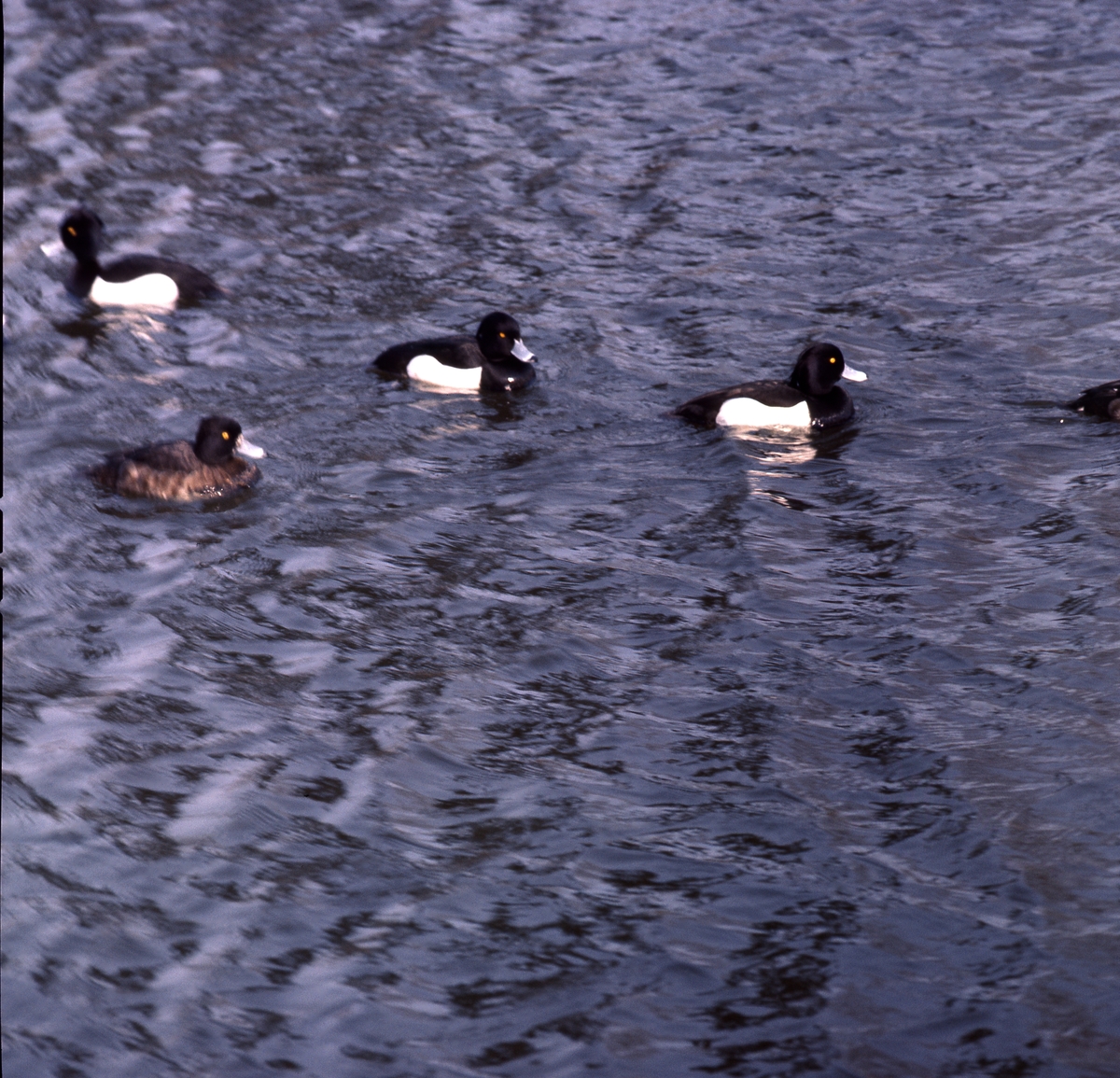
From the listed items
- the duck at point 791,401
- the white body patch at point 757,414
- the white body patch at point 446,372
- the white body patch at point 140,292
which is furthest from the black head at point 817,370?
the white body patch at point 140,292

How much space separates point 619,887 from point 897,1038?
4.06ft

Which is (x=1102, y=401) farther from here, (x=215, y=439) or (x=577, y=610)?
(x=215, y=439)

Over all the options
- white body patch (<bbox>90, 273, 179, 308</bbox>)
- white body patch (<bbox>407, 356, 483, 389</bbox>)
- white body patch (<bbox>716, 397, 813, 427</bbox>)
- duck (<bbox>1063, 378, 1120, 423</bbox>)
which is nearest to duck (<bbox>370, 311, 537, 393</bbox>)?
white body patch (<bbox>407, 356, 483, 389</bbox>)

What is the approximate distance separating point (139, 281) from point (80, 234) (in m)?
0.82

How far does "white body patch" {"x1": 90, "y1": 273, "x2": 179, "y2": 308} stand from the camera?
11.8 m

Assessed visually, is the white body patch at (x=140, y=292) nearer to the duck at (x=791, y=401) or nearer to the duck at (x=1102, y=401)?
the duck at (x=791, y=401)

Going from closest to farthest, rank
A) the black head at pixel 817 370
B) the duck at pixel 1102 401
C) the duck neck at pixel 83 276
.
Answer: the duck at pixel 1102 401, the black head at pixel 817 370, the duck neck at pixel 83 276

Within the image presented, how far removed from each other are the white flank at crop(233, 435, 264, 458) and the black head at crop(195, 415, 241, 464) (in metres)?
0.08

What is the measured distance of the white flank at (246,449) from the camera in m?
9.17

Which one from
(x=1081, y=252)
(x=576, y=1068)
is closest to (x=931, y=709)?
(x=576, y=1068)

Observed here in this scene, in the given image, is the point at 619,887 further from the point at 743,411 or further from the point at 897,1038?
the point at 743,411

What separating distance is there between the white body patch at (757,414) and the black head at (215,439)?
313cm

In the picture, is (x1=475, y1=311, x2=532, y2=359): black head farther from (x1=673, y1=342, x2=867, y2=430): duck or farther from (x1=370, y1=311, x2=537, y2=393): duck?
(x1=673, y1=342, x2=867, y2=430): duck

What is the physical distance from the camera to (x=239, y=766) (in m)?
6.59
